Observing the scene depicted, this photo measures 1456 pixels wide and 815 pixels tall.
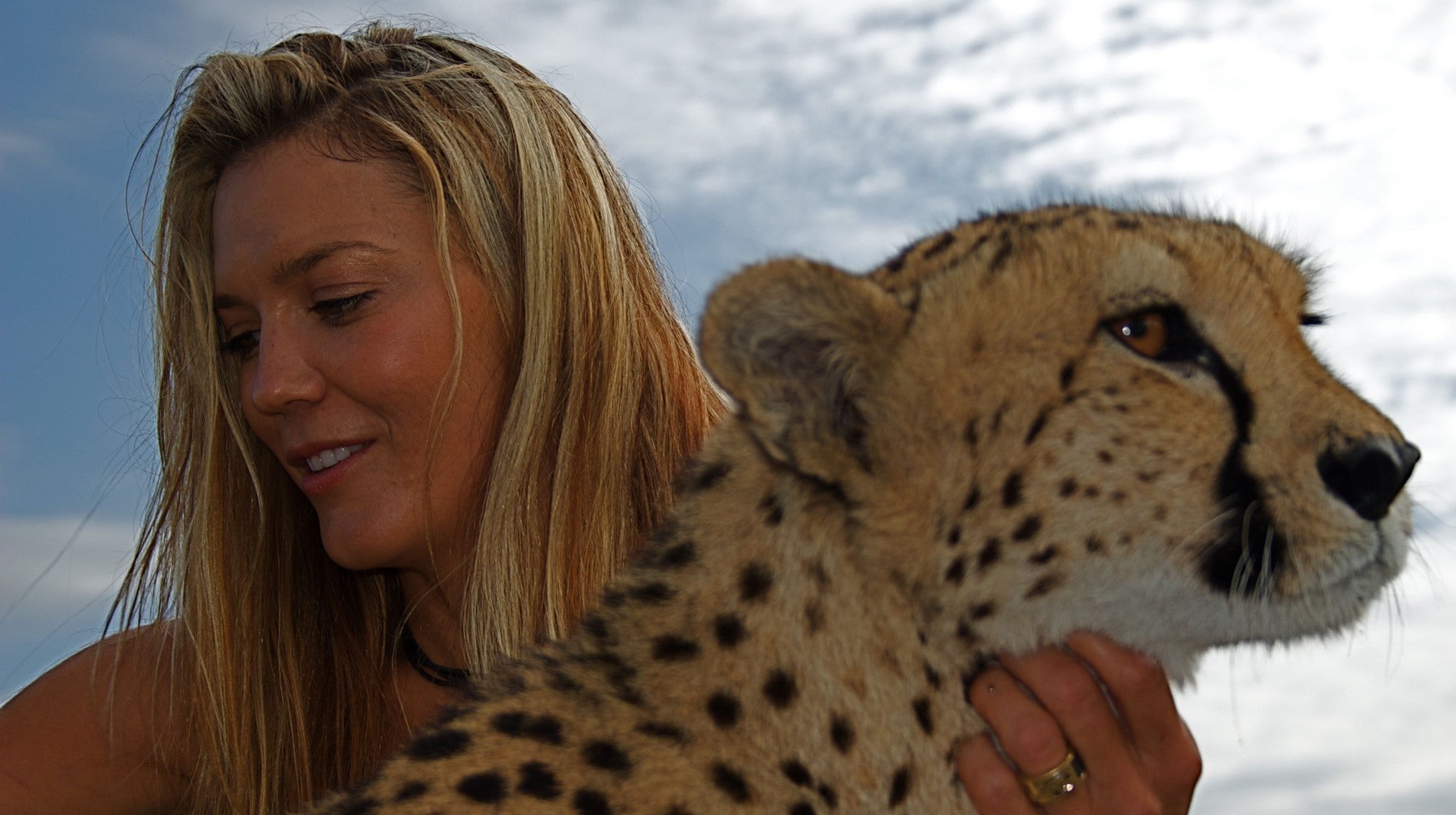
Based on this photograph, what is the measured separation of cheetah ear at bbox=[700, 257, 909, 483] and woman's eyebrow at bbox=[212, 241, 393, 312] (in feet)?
3.51

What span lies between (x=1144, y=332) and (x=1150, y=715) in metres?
0.46

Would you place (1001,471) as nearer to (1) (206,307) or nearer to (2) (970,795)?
(2) (970,795)

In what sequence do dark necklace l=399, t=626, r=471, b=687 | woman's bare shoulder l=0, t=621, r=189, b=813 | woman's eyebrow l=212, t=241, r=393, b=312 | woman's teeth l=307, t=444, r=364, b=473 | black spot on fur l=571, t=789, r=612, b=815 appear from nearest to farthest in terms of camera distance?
black spot on fur l=571, t=789, r=612, b=815 → woman's eyebrow l=212, t=241, r=393, b=312 → woman's teeth l=307, t=444, r=364, b=473 → dark necklace l=399, t=626, r=471, b=687 → woman's bare shoulder l=0, t=621, r=189, b=813

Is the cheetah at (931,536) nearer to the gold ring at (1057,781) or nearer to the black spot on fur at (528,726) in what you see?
the black spot on fur at (528,726)

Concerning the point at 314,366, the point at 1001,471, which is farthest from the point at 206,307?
the point at 1001,471

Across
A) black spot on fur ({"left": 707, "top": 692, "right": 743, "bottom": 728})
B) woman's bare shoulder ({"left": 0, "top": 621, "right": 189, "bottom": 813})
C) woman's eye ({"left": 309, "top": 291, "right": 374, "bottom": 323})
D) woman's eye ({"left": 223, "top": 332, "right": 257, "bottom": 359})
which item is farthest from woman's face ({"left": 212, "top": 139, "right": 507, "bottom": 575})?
black spot on fur ({"left": 707, "top": 692, "right": 743, "bottom": 728})

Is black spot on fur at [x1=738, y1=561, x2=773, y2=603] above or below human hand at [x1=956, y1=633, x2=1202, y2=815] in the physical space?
above

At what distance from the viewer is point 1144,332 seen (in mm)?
1581

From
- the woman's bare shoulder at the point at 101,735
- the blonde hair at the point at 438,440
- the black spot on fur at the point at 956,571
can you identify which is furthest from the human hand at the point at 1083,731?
the woman's bare shoulder at the point at 101,735

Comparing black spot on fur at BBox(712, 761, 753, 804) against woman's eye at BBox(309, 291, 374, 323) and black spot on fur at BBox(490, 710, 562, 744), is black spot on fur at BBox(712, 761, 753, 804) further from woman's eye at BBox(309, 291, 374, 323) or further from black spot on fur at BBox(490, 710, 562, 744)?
woman's eye at BBox(309, 291, 374, 323)

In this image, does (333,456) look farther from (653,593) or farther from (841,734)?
(841,734)

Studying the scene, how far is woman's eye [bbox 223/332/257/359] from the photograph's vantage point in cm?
270

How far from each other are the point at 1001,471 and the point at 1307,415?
1.12 ft

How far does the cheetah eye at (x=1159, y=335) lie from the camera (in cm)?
157
